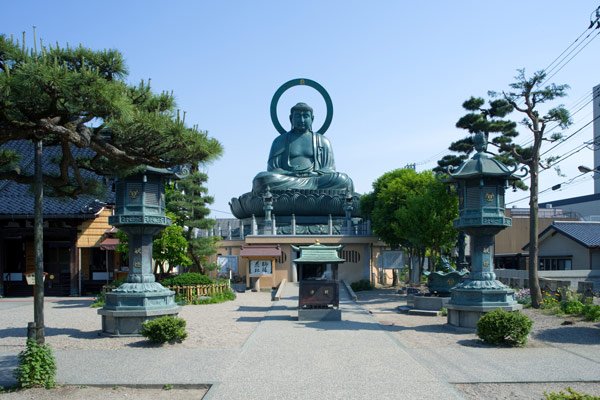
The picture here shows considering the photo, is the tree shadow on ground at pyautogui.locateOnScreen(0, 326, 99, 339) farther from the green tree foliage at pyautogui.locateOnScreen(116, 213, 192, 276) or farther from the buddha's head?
the buddha's head

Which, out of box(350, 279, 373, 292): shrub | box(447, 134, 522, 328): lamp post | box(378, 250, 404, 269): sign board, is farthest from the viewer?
box(378, 250, 404, 269): sign board

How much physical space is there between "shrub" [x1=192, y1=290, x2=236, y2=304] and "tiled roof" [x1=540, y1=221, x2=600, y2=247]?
1718cm

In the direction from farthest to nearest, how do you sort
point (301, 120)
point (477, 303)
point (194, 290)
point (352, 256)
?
point (301, 120)
point (352, 256)
point (194, 290)
point (477, 303)

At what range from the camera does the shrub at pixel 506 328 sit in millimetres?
12125

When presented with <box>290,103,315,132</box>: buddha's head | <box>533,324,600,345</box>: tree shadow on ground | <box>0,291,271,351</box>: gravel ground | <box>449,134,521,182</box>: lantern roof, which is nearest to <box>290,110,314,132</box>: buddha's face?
<box>290,103,315,132</box>: buddha's head

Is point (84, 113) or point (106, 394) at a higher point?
point (84, 113)

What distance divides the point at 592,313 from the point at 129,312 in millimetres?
11796

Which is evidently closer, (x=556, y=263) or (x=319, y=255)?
(x=319, y=255)

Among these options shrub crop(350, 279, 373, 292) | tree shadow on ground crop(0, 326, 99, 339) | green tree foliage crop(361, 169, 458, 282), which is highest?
green tree foliage crop(361, 169, 458, 282)

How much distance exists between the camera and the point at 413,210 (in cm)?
2472

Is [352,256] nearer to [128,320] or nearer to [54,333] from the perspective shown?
[128,320]

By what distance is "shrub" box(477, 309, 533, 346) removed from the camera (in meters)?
12.1

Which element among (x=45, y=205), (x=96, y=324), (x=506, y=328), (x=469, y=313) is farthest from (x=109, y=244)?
(x=506, y=328)

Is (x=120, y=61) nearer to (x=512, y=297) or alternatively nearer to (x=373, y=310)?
(x=512, y=297)
